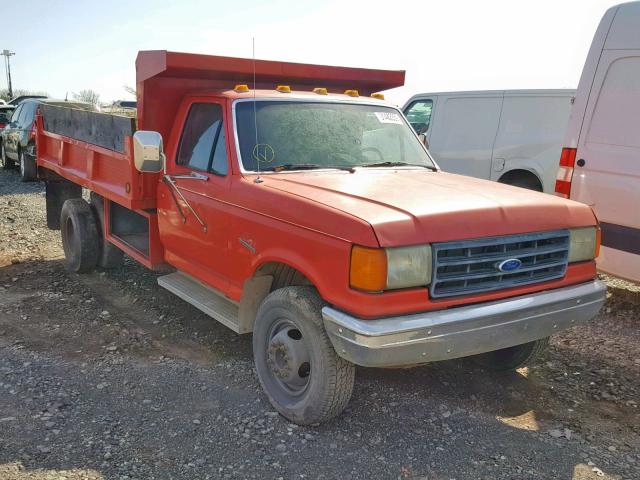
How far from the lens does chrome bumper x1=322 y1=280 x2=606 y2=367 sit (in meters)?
3.05

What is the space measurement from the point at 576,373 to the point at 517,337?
1.42 metres

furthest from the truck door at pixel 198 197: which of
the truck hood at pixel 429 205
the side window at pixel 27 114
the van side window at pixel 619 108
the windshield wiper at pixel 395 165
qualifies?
the side window at pixel 27 114

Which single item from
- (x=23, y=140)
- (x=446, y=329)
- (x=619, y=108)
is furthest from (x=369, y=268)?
(x=23, y=140)

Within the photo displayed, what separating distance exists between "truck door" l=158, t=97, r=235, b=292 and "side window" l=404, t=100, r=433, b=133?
5.17 m

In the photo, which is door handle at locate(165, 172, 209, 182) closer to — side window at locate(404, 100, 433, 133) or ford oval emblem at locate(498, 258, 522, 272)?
ford oval emblem at locate(498, 258, 522, 272)

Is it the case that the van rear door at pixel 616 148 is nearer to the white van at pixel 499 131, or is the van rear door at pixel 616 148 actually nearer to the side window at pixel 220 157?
the white van at pixel 499 131

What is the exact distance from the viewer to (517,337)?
343 cm

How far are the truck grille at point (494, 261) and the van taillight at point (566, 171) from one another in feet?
6.68

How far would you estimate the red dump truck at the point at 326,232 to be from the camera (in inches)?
123

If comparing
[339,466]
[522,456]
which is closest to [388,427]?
[339,466]

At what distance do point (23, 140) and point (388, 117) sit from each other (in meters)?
10.8

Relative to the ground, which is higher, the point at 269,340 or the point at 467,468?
the point at 269,340

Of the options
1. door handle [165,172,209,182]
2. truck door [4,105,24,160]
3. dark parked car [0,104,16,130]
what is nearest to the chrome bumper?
door handle [165,172,209,182]

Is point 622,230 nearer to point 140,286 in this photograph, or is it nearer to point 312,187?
point 312,187
